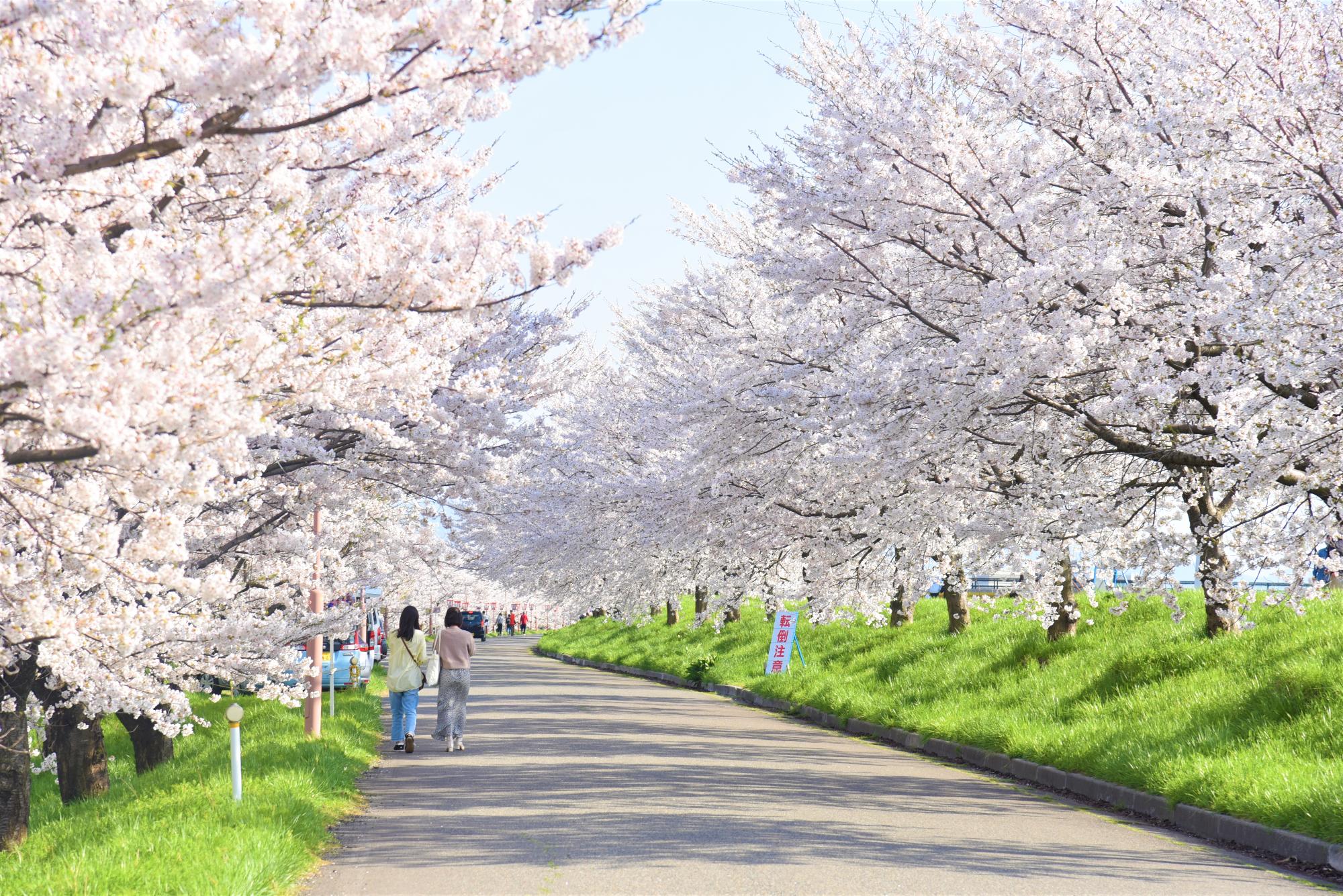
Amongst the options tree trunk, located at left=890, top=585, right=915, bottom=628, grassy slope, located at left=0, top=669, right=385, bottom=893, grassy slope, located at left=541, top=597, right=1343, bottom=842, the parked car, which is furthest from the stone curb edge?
the parked car

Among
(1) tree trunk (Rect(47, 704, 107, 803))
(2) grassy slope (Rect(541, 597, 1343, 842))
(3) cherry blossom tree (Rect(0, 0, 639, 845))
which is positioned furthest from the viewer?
(1) tree trunk (Rect(47, 704, 107, 803))

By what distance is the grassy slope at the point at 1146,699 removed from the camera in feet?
32.1

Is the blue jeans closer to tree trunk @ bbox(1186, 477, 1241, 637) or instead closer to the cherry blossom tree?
the cherry blossom tree

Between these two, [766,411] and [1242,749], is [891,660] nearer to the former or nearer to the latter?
[766,411]

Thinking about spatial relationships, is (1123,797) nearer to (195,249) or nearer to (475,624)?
(195,249)

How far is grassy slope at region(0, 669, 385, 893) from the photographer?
699cm

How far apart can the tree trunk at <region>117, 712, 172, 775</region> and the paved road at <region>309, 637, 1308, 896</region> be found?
3.76 meters

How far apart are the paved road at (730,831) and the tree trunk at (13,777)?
3047mm

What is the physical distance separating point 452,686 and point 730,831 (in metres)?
7.33

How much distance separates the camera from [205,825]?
335 inches

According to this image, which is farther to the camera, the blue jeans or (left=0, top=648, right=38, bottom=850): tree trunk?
the blue jeans

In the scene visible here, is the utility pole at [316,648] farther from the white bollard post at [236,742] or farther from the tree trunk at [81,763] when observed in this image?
the white bollard post at [236,742]

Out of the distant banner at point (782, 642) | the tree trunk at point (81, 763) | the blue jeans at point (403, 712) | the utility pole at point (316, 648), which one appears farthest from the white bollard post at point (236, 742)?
the distant banner at point (782, 642)

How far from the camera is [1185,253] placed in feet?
36.2
